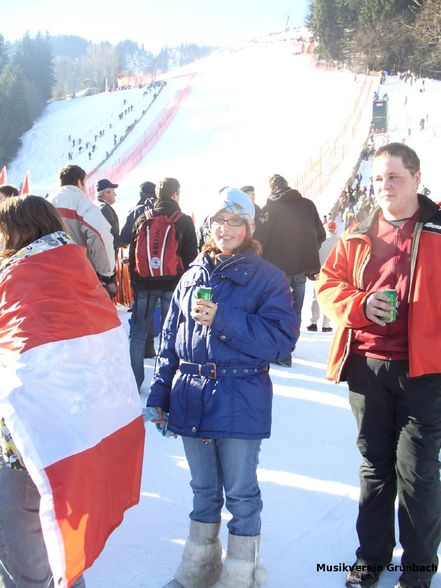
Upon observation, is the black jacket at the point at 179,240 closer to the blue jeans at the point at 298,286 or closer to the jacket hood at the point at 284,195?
the jacket hood at the point at 284,195

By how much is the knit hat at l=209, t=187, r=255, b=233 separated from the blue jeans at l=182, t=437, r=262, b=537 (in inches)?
36.4

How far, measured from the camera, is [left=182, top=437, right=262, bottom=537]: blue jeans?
234 centimetres

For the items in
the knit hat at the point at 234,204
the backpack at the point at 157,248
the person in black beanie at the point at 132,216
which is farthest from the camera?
the person in black beanie at the point at 132,216

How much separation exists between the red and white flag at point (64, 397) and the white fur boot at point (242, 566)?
527 millimetres

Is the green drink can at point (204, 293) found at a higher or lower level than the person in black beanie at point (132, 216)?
higher

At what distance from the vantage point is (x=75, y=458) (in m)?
1.90

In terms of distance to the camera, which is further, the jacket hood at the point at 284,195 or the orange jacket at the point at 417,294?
the jacket hood at the point at 284,195

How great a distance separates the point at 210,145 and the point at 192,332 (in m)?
34.1

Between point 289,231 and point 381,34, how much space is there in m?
52.2

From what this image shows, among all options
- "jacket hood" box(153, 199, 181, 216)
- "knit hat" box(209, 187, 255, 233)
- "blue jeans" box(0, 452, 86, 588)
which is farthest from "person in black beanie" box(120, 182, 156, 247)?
"blue jeans" box(0, 452, 86, 588)

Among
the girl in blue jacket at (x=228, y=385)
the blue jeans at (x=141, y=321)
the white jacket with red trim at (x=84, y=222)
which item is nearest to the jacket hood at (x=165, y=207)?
the white jacket with red trim at (x=84, y=222)

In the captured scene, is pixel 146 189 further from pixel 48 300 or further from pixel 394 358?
pixel 48 300

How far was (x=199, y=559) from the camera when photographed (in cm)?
243

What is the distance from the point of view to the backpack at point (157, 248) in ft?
14.7
